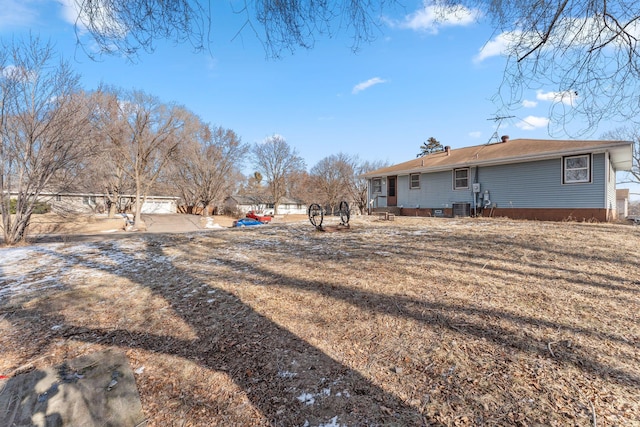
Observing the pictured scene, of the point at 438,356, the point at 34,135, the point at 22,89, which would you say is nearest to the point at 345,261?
the point at 438,356

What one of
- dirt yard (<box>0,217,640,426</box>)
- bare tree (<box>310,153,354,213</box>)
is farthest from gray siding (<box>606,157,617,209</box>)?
Answer: bare tree (<box>310,153,354,213</box>)

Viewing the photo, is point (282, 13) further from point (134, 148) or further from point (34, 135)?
point (134, 148)

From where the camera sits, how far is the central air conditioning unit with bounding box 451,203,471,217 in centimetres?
1204

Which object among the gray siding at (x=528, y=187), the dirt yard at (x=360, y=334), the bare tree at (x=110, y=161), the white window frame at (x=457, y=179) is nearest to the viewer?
the dirt yard at (x=360, y=334)

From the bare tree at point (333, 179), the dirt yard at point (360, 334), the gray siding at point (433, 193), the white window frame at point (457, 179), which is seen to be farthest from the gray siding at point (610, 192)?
the bare tree at point (333, 179)

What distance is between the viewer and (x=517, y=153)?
10836mm

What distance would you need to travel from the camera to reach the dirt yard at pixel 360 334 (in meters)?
1.70

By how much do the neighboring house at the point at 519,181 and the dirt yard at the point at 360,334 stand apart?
224 inches

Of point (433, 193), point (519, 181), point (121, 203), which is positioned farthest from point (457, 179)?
point (121, 203)

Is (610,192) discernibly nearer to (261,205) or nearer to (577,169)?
(577,169)

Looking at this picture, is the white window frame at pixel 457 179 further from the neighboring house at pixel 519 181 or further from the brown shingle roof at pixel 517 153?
the brown shingle roof at pixel 517 153

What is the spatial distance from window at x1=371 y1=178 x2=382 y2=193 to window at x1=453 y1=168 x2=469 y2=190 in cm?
484

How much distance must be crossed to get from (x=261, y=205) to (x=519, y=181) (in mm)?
34136

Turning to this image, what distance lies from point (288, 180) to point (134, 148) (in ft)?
77.4
